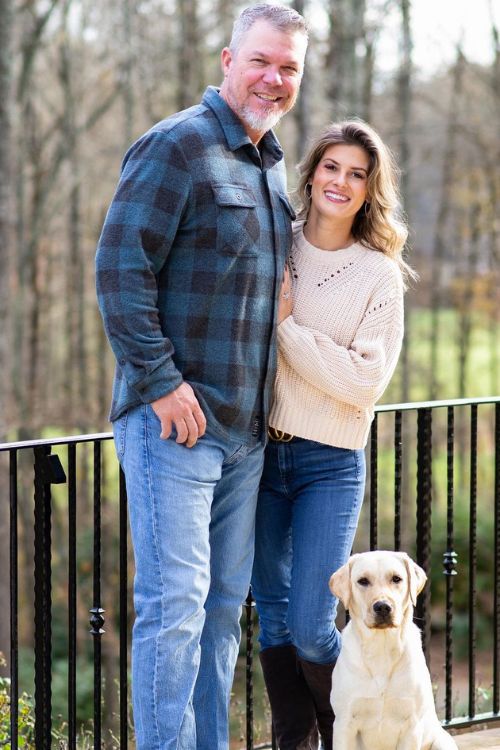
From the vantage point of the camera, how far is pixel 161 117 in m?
15.4

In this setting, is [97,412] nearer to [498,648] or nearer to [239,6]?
[239,6]

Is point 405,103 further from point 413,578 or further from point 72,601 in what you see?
point 413,578

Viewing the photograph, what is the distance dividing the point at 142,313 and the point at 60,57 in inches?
533

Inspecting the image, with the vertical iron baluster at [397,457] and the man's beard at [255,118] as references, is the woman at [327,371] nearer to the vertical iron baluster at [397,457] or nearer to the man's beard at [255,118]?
the man's beard at [255,118]

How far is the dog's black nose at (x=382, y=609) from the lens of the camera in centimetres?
288

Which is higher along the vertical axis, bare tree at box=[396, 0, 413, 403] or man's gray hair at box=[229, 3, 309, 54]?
bare tree at box=[396, 0, 413, 403]

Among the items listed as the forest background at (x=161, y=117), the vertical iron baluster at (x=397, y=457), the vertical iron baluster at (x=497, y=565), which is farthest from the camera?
the forest background at (x=161, y=117)

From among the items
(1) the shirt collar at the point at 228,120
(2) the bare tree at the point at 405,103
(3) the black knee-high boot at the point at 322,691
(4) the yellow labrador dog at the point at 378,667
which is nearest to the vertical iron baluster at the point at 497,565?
(3) the black knee-high boot at the point at 322,691

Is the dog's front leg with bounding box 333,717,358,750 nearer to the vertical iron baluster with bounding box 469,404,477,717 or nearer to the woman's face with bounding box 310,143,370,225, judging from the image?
the vertical iron baluster with bounding box 469,404,477,717

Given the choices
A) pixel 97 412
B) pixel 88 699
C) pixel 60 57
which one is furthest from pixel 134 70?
pixel 88 699

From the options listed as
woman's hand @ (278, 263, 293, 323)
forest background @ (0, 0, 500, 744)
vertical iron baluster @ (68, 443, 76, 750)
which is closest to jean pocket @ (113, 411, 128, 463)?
vertical iron baluster @ (68, 443, 76, 750)

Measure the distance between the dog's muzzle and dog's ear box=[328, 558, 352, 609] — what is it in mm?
85

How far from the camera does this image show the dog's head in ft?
9.49

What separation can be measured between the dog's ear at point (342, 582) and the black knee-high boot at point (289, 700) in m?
0.43
